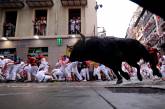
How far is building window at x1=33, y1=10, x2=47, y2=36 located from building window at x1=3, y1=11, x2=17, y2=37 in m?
1.87

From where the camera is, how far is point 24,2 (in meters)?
22.6

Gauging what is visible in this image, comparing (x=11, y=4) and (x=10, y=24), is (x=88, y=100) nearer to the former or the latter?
(x=10, y=24)

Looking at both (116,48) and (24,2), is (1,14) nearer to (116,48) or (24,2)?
(24,2)

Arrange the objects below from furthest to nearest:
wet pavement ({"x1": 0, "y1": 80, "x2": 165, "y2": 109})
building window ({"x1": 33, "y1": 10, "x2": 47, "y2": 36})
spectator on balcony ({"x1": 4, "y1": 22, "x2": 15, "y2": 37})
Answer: spectator on balcony ({"x1": 4, "y1": 22, "x2": 15, "y2": 37}) < building window ({"x1": 33, "y1": 10, "x2": 47, "y2": 36}) < wet pavement ({"x1": 0, "y1": 80, "x2": 165, "y2": 109})

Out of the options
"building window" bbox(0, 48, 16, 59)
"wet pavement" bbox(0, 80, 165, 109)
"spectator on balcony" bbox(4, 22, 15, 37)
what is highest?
"spectator on balcony" bbox(4, 22, 15, 37)

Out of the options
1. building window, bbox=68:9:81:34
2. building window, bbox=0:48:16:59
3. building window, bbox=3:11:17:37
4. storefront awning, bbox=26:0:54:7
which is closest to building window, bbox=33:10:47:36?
storefront awning, bbox=26:0:54:7

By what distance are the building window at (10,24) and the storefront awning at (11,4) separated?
25.0 inches

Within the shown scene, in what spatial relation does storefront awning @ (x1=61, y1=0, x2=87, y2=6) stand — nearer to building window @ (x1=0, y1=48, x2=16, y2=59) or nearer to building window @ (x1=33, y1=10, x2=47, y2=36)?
building window @ (x1=33, y1=10, x2=47, y2=36)

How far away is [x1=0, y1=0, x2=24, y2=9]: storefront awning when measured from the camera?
71.8 ft

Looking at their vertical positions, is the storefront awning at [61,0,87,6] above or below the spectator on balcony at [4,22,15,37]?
above

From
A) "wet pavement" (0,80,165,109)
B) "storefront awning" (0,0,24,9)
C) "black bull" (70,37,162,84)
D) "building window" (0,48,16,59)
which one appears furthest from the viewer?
"storefront awning" (0,0,24,9)

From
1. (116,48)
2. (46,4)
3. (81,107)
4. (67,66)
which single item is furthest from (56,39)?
(81,107)

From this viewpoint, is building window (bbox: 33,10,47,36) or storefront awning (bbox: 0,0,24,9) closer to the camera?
storefront awning (bbox: 0,0,24,9)

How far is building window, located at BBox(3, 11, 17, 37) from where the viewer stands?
73.5ft
